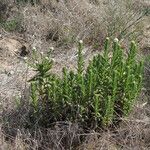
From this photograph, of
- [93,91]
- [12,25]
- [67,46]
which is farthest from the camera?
[12,25]

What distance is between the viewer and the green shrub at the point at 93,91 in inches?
134

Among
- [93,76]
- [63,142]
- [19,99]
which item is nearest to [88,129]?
[63,142]

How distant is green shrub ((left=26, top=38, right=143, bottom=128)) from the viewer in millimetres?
3410

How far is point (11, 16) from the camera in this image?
19.2ft

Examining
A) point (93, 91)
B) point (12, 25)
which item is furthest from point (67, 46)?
point (93, 91)

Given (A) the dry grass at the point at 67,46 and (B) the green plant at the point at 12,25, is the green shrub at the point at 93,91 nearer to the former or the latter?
(A) the dry grass at the point at 67,46

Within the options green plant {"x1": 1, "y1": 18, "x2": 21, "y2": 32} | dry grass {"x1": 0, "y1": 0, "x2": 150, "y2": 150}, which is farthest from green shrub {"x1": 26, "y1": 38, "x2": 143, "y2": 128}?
green plant {"x1": 1, "y1": 18, "x2": 21, "y2": 32}

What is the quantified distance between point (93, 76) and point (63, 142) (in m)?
0.63

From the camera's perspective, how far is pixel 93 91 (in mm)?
3469

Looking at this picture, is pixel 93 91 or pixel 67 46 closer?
pixel 93 91

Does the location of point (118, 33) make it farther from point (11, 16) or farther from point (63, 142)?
point (63, 142)

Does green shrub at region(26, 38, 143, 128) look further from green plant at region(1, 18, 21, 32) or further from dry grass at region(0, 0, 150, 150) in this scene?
green plant at region(1, 18, 21, 32)

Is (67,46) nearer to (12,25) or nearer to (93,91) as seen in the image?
(12,25)

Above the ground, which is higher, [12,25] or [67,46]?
[12,25]
